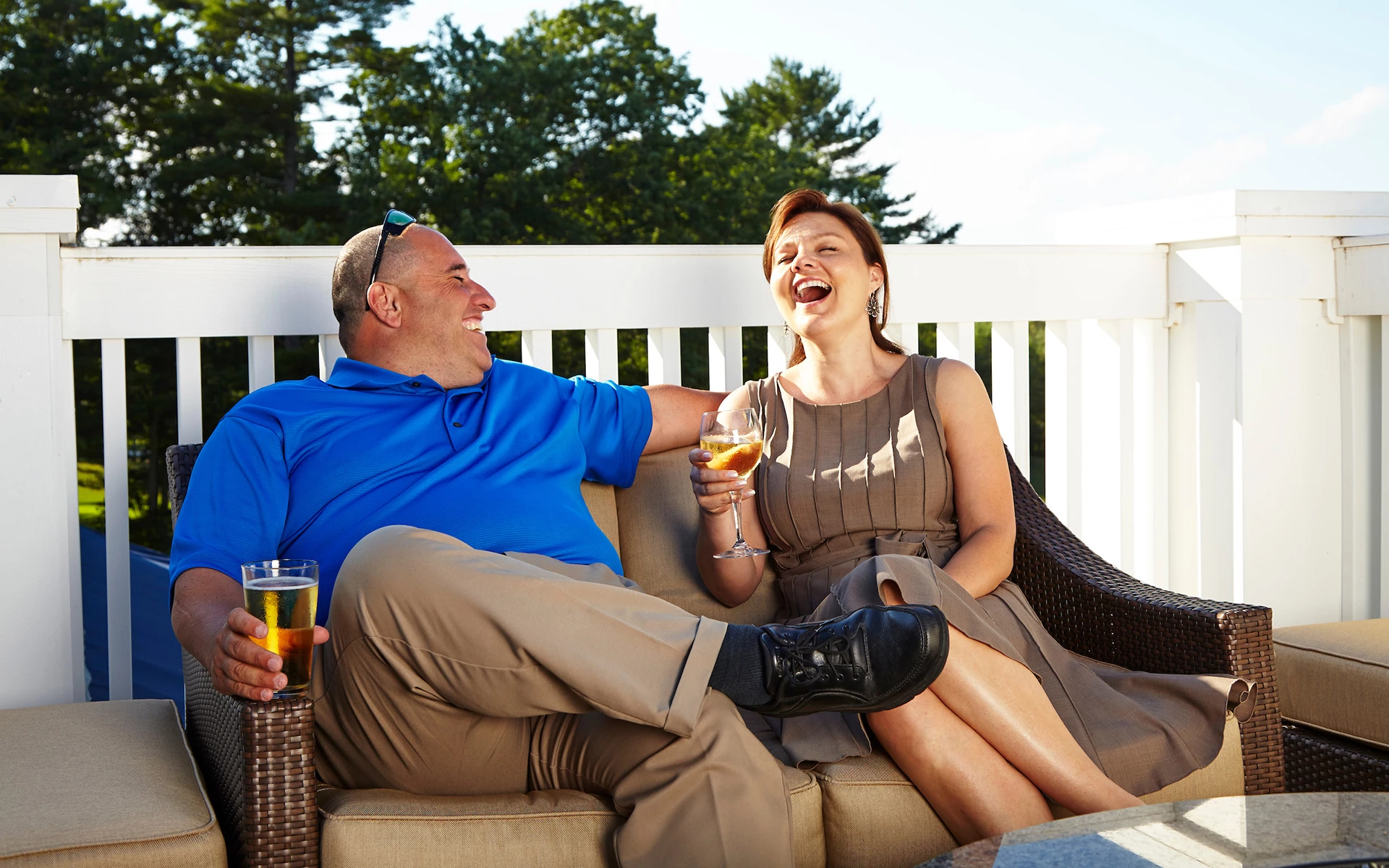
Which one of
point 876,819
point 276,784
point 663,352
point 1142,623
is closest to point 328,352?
point 663,352

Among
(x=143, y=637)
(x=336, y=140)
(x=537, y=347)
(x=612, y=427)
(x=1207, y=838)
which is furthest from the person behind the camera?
(x=336, y=140)

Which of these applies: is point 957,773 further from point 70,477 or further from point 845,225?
point 70,477

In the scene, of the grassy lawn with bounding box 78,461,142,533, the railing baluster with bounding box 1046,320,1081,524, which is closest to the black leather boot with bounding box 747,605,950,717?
the railing baluster with bounding box 1046,320,1081,524

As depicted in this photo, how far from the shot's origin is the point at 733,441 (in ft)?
6.67

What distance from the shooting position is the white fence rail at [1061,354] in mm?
2420

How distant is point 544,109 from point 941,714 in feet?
66.0

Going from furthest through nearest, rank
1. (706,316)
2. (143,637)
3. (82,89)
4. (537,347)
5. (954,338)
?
(82,89), (143,637), (954,338), (706,316), (537,347)

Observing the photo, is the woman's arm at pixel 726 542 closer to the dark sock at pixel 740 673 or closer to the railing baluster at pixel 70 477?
the dark sock at pixel 740 673

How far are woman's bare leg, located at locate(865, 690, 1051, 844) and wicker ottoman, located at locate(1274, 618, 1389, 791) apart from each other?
0.75m

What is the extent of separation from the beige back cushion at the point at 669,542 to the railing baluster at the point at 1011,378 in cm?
110

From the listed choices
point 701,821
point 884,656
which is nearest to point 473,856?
point 701,821

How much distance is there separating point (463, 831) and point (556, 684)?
23cm

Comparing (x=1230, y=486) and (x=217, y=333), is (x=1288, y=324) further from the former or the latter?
(x=217, y=333)

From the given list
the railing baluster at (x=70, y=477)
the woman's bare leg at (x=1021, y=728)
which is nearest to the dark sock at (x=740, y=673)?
the woman's bare leg at (x=1021, y=728)
